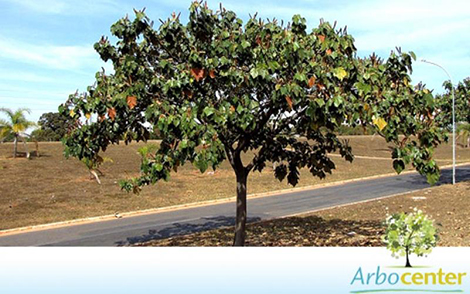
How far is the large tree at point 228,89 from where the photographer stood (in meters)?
6.16

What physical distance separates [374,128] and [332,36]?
1620 mm

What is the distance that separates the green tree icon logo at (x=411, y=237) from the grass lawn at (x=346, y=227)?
400 cm

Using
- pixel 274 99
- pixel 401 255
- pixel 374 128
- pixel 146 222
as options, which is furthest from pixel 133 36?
Result: pixel 146 222

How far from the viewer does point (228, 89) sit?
23.7 ft

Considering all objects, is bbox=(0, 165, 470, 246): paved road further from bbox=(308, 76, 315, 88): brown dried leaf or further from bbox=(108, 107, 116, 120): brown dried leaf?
bbox=(308, 76, 315, 88): brown dried leaf

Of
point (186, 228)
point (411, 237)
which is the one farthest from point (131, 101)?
point (186, 228)

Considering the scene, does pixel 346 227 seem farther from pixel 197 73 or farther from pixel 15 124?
pixel 15 124

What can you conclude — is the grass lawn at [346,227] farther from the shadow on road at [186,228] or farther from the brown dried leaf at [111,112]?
the brown dried leaf at [111,112]

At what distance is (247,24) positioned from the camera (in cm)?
766

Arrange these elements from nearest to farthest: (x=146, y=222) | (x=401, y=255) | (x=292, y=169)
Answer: (x=401, y=255), (x=292, y=169), (x=146, y=222)

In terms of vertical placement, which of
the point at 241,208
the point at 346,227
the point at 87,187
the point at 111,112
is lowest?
the point at 346,227

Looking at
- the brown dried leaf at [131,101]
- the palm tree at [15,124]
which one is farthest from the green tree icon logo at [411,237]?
the palm tree at [15,124]

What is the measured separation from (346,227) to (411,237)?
647 centimetres

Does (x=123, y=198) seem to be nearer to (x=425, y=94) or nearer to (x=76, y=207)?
(x=76, y=207)
